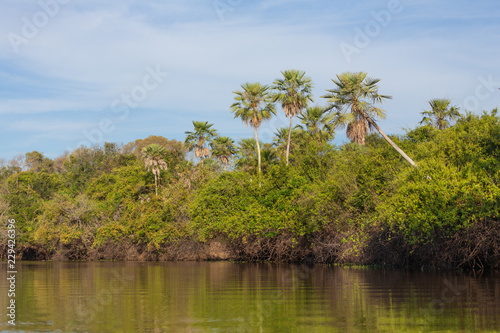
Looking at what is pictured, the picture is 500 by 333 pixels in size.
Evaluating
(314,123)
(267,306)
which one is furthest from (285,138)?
(267,306)

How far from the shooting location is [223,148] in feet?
185

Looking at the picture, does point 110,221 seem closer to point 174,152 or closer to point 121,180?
point 121,180

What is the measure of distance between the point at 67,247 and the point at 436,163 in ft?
128

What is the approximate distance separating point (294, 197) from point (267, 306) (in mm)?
24755

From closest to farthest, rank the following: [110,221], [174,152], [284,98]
Answer: 1. [284,98]
2. [110,221]
3. [174,152]

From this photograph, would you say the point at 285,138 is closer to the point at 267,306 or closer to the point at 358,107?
the point at 358,107

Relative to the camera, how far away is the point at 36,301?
51.3 ft

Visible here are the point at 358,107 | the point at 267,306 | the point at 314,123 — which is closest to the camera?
the point at 267,306

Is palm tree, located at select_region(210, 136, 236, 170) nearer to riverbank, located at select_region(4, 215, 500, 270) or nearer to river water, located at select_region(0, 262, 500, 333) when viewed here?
riverbank, located at select_region(4, 215, 500, 270)

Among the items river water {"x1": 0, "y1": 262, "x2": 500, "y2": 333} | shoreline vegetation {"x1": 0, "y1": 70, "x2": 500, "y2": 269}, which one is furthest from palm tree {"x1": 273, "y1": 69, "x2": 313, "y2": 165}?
Result: river water {"x1": 0, "y1": 262, "x2": 500, "y2": 333}

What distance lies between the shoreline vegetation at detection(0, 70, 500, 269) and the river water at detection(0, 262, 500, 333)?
4685 mm

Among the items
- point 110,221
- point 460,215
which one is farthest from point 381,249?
point 110,221

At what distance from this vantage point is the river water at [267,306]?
34.3ft

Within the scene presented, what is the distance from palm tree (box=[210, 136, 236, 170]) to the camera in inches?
2218
